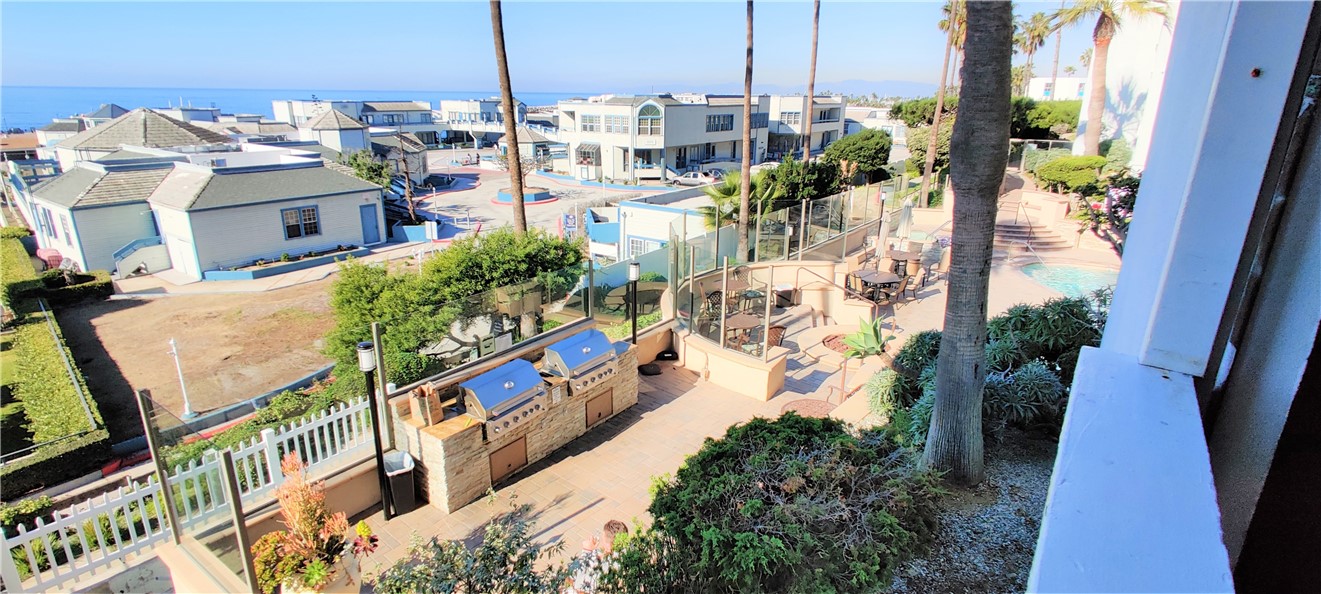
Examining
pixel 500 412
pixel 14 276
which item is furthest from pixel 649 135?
pixel 500 412

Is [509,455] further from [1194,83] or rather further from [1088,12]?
[1088,12]

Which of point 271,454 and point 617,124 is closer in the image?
point 271,454

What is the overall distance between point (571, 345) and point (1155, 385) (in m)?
8.62

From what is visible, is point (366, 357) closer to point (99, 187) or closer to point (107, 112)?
point (99, 187)

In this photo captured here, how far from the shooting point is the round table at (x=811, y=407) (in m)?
9.79

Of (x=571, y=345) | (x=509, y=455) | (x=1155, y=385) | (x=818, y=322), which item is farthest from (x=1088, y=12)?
(x=1155, y=385)

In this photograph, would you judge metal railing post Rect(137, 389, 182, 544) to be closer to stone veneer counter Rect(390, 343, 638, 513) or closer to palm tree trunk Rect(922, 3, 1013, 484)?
stone veneer counter Rect(390, 343, 638, 513)

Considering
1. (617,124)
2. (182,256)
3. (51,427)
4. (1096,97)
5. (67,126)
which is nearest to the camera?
(51,427)

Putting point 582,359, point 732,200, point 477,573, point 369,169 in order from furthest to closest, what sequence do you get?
point 369,169 < point 732,200 < point 582,359 < point 477,573

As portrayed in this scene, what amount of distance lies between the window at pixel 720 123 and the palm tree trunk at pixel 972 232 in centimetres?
5214

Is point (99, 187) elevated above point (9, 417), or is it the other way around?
point (99, 187)

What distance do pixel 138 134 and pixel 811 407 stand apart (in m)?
48.1

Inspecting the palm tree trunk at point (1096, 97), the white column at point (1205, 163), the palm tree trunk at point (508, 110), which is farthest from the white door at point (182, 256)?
the palm tree trunk at point (1096, 97)

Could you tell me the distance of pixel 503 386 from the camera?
334 inches
